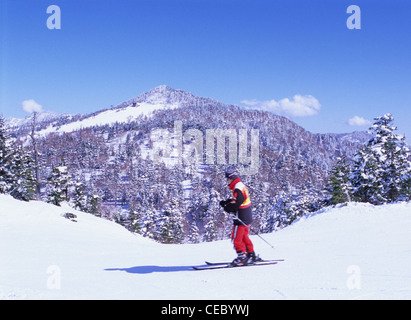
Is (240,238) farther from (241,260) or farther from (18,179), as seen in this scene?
(18,179)

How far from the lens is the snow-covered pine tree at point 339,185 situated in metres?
30.8

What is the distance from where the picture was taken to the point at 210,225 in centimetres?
7219

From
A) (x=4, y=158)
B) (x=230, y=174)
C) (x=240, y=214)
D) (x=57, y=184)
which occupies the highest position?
(x=4, y=158)

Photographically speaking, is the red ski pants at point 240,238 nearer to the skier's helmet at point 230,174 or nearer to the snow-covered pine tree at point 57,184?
the skier's helmet at point 230,174

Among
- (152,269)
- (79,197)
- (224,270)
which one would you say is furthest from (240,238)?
(79,197)

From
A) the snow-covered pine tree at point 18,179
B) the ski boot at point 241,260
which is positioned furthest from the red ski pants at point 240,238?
the snow-covered pine tree at point 18,179

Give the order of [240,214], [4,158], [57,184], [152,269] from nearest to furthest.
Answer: [240,214], [152,269], [4,158], [57,184]

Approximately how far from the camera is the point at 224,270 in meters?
6.82

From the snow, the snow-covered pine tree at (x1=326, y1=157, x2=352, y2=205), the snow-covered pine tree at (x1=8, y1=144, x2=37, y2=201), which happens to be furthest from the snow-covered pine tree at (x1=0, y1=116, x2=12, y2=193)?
the snow-covered pine tree at (x1=326, y1=157, x2=352, y2=205)

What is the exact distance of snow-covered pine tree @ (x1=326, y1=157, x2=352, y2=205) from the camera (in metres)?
30.8

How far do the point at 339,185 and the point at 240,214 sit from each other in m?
29.2
